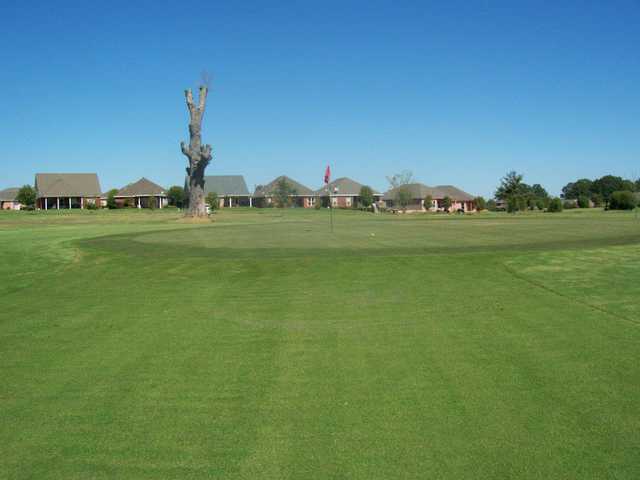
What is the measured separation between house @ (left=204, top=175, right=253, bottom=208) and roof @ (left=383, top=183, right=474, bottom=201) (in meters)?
30.4

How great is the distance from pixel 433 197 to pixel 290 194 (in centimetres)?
2863

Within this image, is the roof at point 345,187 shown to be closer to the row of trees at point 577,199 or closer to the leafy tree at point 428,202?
the leafy tree at point 428,202

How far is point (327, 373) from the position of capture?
866 cm

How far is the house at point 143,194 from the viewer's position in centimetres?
11731

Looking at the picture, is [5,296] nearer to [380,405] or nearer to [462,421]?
[380,405]

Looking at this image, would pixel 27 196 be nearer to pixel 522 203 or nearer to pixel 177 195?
pixel 177 195

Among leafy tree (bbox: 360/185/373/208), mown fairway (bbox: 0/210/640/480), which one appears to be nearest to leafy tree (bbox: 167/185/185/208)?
leafy tree (bbox: 360/185/373/208)

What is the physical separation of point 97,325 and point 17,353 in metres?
1.87

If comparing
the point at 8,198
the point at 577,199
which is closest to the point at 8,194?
the point at 8,198

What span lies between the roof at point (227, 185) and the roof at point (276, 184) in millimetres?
3491

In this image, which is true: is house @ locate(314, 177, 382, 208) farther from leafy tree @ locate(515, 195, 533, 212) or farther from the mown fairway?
the mown fairway

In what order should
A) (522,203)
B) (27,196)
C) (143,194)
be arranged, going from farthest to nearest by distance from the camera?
(143,194) → (27,196) → (522,203)

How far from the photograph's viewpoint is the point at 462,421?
6.89 meters

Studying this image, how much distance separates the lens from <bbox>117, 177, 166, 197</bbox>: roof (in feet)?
388
